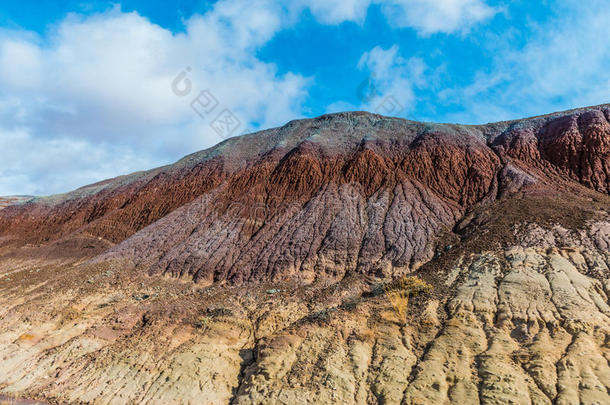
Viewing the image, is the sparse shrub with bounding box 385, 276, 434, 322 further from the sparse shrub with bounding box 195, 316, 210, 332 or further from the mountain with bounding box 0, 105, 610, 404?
the sparse shrub with bounding box 195, 316, 210, 332

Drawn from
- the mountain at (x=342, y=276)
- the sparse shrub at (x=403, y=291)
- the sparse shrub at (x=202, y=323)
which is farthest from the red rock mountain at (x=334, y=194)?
the sparse shrub at (x=202, y=323)

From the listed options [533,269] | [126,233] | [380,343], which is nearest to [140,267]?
[126,233]

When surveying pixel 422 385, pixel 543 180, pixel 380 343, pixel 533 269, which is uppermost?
pixel 543 180

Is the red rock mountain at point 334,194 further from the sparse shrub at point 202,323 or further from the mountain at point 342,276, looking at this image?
the sparse shrub at point 202,323

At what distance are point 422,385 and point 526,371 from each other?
326cm

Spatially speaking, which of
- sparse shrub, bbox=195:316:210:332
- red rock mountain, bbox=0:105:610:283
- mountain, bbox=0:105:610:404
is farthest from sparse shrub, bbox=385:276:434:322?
sparse shrub, bbox=195:316:210:332

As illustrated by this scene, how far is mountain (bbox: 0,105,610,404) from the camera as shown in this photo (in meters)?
11.6

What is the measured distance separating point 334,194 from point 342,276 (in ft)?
29.7

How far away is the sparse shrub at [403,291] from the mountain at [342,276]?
137mm

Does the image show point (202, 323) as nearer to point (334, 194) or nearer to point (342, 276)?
point (342, 276)

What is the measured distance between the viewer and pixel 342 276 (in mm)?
20359

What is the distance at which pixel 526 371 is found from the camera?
10.4 m

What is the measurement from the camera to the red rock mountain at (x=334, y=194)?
2234cm

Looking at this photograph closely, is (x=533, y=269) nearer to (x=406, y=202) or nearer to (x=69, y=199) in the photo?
(x=406, y=202)
